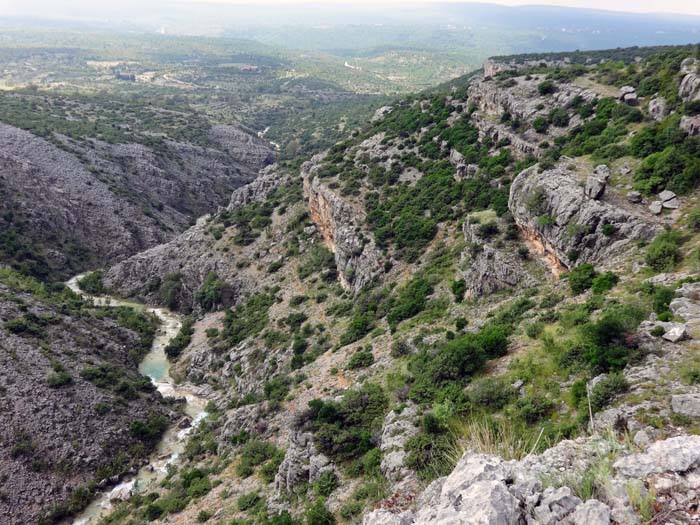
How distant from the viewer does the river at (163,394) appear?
3419 centimetres

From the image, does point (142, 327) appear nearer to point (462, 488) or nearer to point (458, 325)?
point (458, 325)

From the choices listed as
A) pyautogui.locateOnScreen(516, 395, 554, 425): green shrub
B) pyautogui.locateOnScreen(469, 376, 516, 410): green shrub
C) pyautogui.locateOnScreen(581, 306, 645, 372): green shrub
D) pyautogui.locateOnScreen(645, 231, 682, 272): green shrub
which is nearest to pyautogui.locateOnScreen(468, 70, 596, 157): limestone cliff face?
pyautogui.locateOnScreen(645, 231, 682, 272): green shrub

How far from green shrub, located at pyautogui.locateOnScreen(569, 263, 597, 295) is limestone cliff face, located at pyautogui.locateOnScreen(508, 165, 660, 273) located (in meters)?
1.36

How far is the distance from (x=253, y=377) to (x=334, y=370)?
525 inches

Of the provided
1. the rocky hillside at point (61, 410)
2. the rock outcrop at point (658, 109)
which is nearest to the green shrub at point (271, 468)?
the rocky hillside at point (61, 410)

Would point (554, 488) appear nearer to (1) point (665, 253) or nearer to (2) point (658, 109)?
(1) point (665, 253)

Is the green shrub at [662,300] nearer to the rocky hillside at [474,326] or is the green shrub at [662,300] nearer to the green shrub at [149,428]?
the rocky hillside at [474,326]

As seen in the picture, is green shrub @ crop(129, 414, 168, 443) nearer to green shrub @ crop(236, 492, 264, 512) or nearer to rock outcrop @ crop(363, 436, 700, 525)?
green shrub @ crop(236, 492, 264, 512)

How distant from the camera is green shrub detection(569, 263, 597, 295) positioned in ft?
79.2

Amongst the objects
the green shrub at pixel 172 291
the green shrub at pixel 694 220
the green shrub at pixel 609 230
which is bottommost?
the green shrub at pixel 172 291

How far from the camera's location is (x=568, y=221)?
28.0 metres

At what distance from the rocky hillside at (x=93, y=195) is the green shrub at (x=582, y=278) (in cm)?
6964

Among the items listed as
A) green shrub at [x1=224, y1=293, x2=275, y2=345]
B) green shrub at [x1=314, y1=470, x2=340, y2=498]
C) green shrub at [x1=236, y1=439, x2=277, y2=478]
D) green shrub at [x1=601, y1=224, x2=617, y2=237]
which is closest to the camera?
green shrub at [x1=314, y1=470, x2=340, y2=498]

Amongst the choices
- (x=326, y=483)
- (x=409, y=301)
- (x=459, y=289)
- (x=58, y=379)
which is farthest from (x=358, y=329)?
(x=58, y=379)
